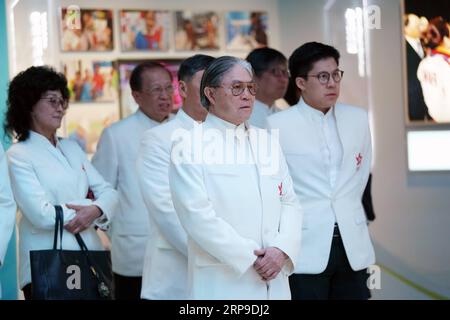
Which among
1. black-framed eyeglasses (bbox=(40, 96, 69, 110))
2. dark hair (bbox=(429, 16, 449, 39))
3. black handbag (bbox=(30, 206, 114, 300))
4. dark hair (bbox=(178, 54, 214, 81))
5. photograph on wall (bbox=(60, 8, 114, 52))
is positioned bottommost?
black handbag (bbox=(30, 206, 114, 300))

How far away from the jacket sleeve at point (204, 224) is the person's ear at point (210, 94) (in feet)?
0.95

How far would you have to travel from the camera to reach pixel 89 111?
6137 millimetres

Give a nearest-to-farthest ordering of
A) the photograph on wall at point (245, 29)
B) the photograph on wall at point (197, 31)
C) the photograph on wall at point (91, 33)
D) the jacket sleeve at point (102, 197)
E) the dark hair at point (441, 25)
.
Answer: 1. the jacket sleeve at point (102, 197)
2. the dark hair at point (441, 25)
3. the photograph on wall at point (91, 33)
4. the photograph on wall at point (197, 31)
5. the photograph on wall at point (245, 29)

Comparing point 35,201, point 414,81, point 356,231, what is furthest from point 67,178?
point 414,81

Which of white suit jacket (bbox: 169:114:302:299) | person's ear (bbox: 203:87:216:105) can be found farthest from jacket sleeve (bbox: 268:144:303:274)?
person's ear (bbox: 203:87:216:105)

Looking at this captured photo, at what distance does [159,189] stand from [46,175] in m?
0.60

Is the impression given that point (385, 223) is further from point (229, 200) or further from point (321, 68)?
point (229, 200)

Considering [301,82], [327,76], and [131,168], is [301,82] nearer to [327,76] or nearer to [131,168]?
[327,76]

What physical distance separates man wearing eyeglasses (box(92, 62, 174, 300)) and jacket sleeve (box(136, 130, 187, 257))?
0.89 m

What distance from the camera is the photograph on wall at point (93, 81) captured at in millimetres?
6074

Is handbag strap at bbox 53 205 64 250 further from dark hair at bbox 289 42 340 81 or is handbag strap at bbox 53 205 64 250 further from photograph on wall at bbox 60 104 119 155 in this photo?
photograph on wall at bbox 60 104 119 155

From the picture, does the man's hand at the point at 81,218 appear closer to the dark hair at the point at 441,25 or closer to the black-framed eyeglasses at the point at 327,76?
the black-framed eyeglasses at the point at 327,76

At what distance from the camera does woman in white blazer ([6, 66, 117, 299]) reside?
12.8ft

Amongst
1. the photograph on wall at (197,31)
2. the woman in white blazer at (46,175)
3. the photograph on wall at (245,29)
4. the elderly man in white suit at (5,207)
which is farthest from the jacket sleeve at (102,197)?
the photograph on wall at (245,29)
